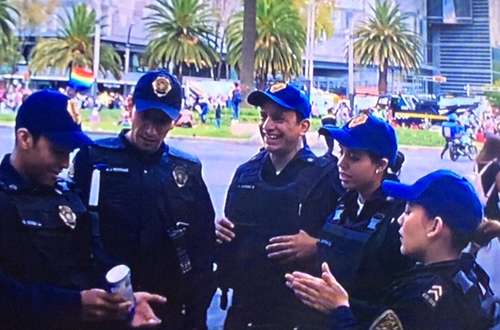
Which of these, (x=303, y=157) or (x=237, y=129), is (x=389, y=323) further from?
(x=237, y=129)

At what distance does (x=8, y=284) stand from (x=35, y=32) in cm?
64

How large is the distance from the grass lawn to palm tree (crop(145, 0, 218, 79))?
0.13 m

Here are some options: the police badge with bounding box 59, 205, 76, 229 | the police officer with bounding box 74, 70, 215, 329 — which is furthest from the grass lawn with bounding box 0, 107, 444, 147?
the police badge with bounding box 59, 205, 76, 229

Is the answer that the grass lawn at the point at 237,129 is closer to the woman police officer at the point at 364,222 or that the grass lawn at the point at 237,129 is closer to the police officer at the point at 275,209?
the police officer at the point at 275,209

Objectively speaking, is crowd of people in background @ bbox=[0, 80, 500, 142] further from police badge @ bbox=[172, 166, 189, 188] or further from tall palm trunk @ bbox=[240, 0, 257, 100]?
police badge @ bbox=[172, 166, 189, 188]

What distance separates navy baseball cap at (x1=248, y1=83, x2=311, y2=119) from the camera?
174cm

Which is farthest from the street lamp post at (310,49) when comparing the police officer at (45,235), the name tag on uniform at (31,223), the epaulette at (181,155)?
the name tag on uniform at (31,223)

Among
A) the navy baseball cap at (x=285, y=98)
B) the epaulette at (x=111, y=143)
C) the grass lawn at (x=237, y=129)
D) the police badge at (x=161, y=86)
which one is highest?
the police badge at (x=161, y=86)

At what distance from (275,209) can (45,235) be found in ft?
1.80

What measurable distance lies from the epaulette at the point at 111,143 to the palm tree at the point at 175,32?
0.23 meters

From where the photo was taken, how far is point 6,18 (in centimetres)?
172

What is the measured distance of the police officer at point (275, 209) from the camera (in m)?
1.73

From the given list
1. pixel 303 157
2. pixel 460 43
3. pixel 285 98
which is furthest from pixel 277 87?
pixel 460 43

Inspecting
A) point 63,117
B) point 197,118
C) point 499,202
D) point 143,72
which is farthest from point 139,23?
point 499,202
